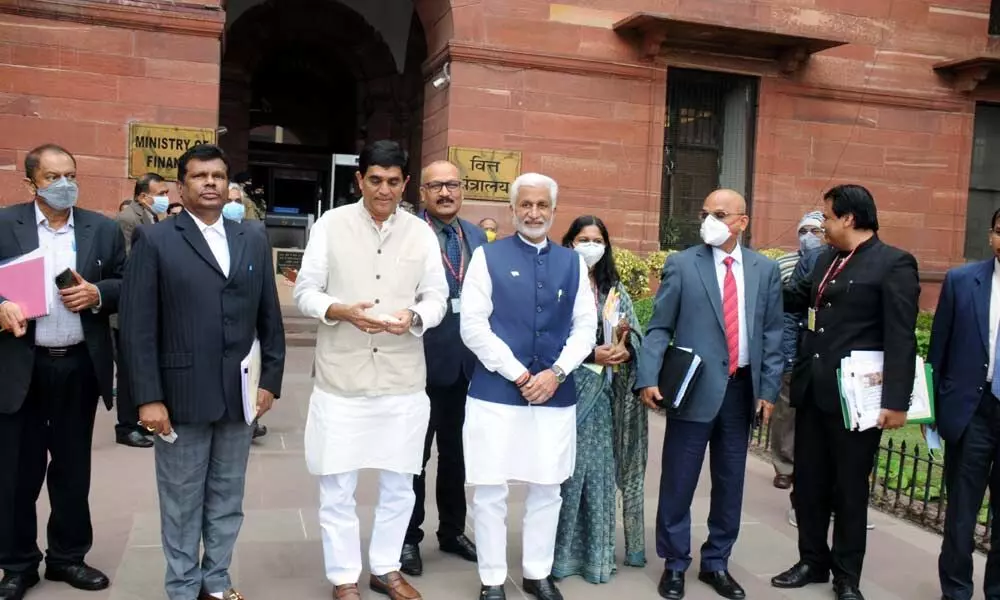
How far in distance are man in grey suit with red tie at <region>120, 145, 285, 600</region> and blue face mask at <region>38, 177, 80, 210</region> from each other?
0.58 meters

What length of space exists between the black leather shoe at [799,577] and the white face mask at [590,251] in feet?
6.14

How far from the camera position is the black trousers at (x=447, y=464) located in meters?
4.42

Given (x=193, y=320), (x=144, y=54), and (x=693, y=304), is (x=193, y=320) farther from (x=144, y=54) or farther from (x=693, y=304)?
(x=144, y=54)

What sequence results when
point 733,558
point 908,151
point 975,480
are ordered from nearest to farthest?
point 975,480
point 733,558
point 908,151

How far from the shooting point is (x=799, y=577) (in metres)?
4.35

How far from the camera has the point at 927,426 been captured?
4.33 meters

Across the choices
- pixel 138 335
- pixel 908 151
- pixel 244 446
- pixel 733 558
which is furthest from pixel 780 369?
pixel 908 151

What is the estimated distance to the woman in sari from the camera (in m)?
4.23

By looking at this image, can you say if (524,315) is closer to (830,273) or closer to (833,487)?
(830,273)

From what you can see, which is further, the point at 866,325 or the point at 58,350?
the point at 866,325

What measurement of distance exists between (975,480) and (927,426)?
344 mm

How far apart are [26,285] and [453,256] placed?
1944 millimetres

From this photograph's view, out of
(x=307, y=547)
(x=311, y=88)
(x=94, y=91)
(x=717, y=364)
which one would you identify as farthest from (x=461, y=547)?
(x=311, y=88)

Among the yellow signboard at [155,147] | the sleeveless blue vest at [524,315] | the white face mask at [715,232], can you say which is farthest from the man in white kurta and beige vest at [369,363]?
the yellow signboard at [155,147]
